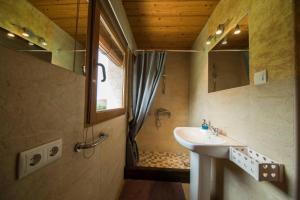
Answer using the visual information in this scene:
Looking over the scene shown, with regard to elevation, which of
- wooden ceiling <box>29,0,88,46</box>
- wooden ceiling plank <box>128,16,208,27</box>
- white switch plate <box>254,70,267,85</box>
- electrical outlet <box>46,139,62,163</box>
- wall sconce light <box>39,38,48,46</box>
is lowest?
electrical outlet <box>46,139,62,163</box>

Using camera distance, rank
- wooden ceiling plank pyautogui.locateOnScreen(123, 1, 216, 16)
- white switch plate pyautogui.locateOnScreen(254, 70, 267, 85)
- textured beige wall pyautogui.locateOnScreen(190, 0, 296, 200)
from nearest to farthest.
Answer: textured beige wall pyautogui.locateOnScreen(190, 0, 296, 200) → white switch plate pyautogui.locateOnScreen(254, 70, 267, 85) → wooden ceiling plank pyautogui.locateOnScreen(123, 1, 216, 16)

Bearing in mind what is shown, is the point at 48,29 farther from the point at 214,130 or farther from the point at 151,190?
the point at 151,190

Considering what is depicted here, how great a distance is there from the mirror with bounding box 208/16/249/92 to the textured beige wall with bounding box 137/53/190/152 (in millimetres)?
1206

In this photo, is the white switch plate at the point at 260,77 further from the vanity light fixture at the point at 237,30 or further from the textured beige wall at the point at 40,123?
the textured beige wall at the point at 40,123

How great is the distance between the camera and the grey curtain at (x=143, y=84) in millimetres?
2326

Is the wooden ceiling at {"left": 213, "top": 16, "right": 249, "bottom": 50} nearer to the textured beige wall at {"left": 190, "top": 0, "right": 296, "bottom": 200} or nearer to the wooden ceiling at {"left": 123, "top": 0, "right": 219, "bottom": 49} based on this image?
the textured beige wall at {"left": 190, "top": 0, "right": 296, "bottom": 200}

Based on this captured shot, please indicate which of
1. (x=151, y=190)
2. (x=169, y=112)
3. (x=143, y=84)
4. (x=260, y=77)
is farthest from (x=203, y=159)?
(x=169, y=112)

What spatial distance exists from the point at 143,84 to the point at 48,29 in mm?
1803

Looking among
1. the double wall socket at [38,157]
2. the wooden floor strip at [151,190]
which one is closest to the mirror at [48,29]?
the double wall socket at [38,157]

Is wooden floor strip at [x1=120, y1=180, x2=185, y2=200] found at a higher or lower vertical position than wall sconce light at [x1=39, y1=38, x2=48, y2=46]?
lower

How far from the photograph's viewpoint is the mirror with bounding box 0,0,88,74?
18.4 inches

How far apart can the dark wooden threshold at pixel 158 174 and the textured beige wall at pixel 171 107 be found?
0.89m

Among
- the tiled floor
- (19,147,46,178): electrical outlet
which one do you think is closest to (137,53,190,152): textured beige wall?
the tiled floor

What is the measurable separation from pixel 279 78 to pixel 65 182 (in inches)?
53.4
